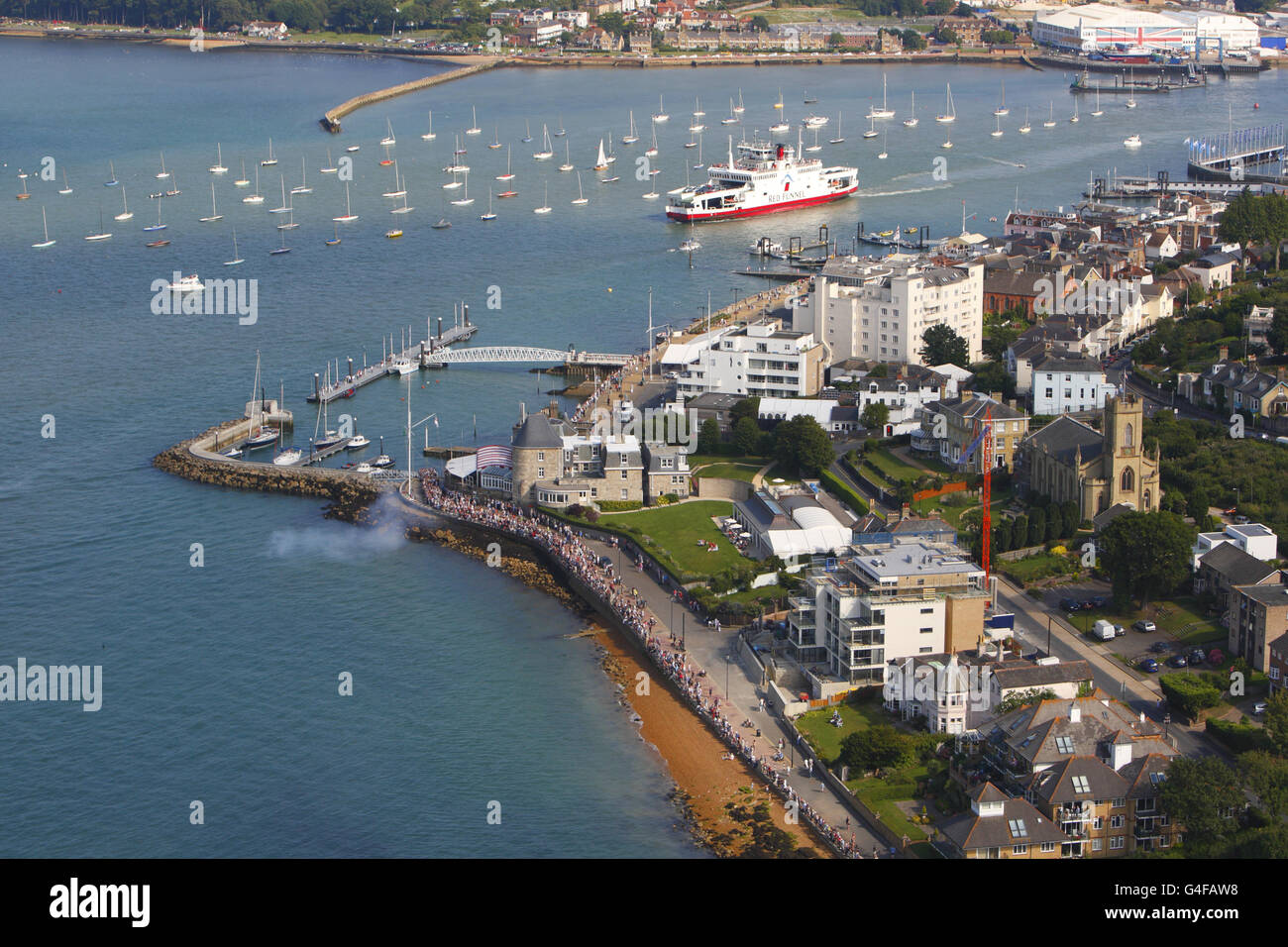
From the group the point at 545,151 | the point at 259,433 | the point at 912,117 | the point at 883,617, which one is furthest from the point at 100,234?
the point at 883,617

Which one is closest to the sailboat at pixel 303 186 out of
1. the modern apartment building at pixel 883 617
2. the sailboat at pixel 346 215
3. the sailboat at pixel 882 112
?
the sailboat at pixel 346 215

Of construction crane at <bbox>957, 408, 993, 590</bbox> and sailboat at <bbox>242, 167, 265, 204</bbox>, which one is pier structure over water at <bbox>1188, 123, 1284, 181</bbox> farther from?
construction crane at <bbox>957, 408, 993, 590</bbox>

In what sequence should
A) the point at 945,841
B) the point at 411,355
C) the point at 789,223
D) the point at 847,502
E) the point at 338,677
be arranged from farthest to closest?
the point at 789,223 < the point at 411,355 < the point at 847,502 < the point at 338,677 < the point at 945,841

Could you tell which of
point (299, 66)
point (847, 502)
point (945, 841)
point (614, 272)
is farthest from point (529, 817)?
point (299, 66)

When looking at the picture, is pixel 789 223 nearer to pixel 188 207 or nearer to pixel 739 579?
pixel 188 207

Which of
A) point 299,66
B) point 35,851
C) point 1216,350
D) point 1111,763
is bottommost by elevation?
point 35,851
